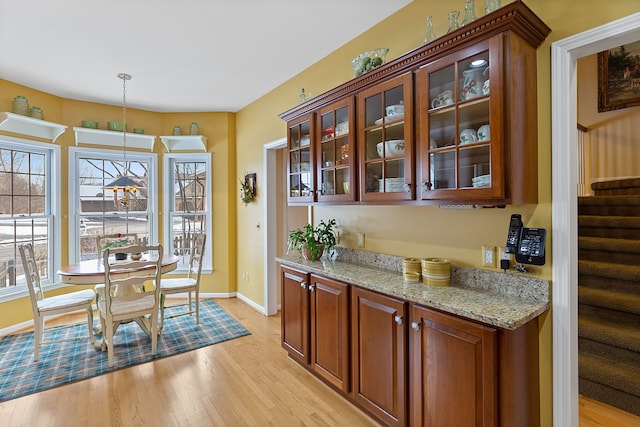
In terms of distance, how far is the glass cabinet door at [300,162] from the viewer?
2.78 meters

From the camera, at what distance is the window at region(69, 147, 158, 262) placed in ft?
14.3

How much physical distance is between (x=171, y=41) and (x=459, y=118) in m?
2.54

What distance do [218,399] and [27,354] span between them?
2164mm

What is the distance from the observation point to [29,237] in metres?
3.93

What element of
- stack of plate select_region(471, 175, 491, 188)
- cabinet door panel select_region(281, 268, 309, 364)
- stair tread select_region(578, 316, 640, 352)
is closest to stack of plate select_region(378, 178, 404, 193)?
stack of plate select_region(471, 175, 491, 188)

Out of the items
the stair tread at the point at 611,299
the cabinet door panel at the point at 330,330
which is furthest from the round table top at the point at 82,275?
the stair tread at the point at 611,299

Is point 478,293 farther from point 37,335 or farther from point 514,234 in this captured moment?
point 37,335

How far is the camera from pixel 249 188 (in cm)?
450

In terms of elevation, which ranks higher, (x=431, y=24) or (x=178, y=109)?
(x=178, y=109)

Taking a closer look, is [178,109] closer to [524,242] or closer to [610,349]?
[524,242]

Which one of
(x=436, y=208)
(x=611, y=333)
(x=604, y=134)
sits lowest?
(x=611, y=333)

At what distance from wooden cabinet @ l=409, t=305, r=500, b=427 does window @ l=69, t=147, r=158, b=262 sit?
4173 millimetres

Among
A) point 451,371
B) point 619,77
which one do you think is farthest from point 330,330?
point 619,77

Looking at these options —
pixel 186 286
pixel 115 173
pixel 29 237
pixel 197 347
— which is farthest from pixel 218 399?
pixel 115 173
